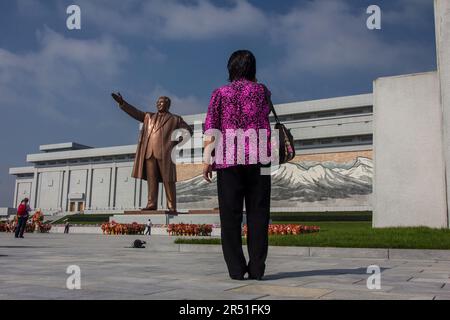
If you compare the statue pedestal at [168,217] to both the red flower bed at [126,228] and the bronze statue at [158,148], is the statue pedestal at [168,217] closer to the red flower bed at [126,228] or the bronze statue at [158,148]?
the bronze statue at [158,148]

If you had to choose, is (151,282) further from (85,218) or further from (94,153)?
(94,153)

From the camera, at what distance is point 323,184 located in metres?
41.8

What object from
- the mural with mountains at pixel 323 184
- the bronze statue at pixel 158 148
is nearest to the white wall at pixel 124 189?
the mural with mountains at pixel 323 184

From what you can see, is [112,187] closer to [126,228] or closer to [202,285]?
[126,228]

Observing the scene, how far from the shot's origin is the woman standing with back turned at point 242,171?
3.85m

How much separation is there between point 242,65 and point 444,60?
28.3ft

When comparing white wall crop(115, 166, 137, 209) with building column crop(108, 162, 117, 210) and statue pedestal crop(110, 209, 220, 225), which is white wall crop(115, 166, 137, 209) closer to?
building column crop(108, 162, 117, 210)

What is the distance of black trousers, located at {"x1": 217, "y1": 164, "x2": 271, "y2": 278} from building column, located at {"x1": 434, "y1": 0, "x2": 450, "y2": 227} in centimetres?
798

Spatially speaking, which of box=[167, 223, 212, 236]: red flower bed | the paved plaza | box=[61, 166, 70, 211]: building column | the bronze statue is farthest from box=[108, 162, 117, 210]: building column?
the paved plaza

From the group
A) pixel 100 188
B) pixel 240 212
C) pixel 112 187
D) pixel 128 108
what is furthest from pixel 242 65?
pixel 100 188

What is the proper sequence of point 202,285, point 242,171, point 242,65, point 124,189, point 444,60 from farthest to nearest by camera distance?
point 124,189 → point 444,60 → point 242,65 → point 242,171 → point 202,285

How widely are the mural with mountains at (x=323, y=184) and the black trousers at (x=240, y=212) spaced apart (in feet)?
122

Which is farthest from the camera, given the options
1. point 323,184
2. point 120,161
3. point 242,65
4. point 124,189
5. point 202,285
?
point 120,161

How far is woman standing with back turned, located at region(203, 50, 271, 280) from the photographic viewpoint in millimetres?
3850
